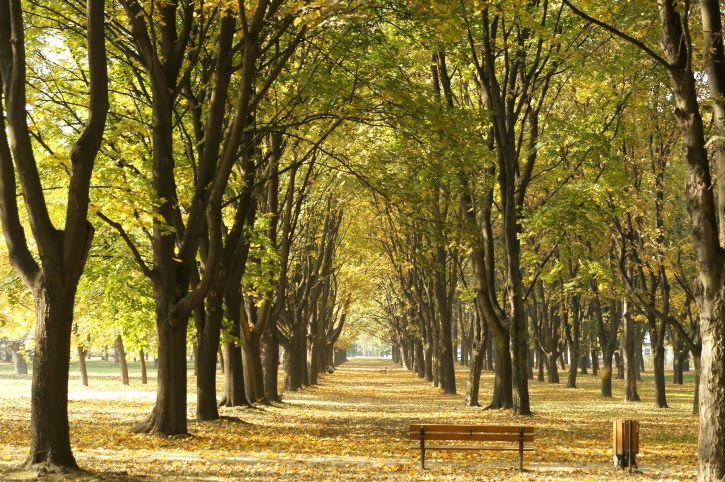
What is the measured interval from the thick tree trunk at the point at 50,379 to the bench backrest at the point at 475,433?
4.92 m

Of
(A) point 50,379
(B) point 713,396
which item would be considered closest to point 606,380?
(B) point 713,396

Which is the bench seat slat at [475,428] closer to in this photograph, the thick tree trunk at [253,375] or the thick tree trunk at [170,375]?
the thick tree trunk at [170,375]

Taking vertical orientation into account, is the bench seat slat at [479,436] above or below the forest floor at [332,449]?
above

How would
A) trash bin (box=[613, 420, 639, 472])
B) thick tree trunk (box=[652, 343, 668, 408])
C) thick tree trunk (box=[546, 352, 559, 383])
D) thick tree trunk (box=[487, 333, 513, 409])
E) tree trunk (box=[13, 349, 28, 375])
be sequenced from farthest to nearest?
tree trunk (box=[13, 349, 28, 375]) < thick tree trunk (box=[546, 352, 559, 383]) < thick tree trunk (box=[652, 343, 668, 408]) < thick tree trunk (box=[487, 333, 513, 409]) < trash bin (box=[613, 420, 639, 472])

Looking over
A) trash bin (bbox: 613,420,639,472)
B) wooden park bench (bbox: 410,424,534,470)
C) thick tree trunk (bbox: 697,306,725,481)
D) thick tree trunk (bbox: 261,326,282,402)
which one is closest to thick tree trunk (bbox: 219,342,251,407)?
thick tree trunk (bbox: 261,326,282,402)

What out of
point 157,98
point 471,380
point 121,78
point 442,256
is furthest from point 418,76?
point 157,98

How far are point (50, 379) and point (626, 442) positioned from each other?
25.7 feet

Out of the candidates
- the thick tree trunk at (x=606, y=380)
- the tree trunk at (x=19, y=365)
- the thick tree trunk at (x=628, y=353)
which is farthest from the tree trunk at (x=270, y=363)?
the tree trunk at (x=19, y=365)

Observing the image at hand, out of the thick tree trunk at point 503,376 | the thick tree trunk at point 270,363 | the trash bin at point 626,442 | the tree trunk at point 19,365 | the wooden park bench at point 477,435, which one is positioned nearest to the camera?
the trash bin at point 626,442

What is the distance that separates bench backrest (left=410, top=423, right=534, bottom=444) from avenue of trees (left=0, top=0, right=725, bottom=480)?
2693 mm

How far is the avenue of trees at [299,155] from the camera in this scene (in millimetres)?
10914

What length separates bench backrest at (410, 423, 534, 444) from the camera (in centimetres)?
1262

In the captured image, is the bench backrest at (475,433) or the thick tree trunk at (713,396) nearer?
the thick tree trunk at (713,396)

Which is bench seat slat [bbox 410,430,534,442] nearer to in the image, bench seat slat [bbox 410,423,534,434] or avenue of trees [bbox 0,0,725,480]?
bench seat slat [bbox 410,423,534,434]
